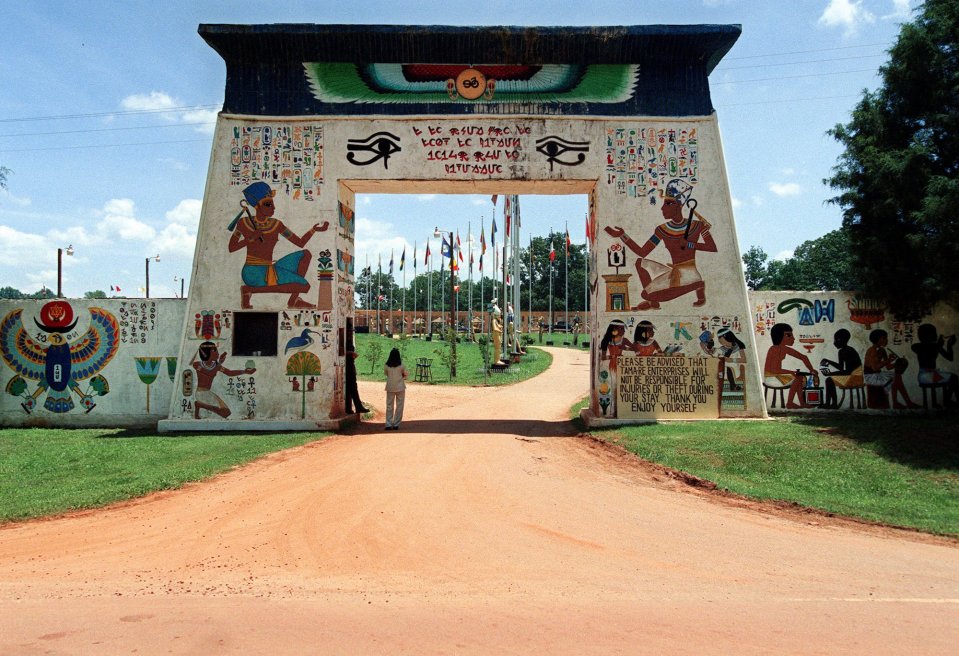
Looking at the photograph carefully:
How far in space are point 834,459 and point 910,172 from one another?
18.9 ft

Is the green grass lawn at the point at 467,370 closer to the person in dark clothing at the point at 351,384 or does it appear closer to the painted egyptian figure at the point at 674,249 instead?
the person in dark clothing at the point at 351,384

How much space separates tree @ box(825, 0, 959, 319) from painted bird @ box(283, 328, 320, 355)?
11769mm

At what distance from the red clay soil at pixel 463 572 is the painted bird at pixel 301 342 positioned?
4538 mm

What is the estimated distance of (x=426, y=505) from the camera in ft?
28.0

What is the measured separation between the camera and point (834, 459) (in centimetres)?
1084

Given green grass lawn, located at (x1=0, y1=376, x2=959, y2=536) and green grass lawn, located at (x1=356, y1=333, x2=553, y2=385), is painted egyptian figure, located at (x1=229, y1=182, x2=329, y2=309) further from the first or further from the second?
green grass lawn, located at (x1=356, y1=333, x2=553, y2=385)

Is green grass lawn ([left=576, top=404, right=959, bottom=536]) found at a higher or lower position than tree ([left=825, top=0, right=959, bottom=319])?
lower

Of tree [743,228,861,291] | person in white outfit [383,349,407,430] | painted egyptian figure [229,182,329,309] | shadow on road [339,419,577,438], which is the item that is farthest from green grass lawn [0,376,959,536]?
tree [743,228,861,291]

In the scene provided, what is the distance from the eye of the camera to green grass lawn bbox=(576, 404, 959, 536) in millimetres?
8930

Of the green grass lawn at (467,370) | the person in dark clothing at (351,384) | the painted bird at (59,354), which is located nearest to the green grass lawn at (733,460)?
the painted bird at (59,354)

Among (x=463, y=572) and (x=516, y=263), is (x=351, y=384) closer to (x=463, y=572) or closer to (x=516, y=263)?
(x=463, y=572)

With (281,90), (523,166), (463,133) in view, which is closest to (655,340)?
(523,166)

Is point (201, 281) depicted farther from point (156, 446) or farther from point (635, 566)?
point (635, 566)

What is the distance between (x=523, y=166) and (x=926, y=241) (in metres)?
7.75
